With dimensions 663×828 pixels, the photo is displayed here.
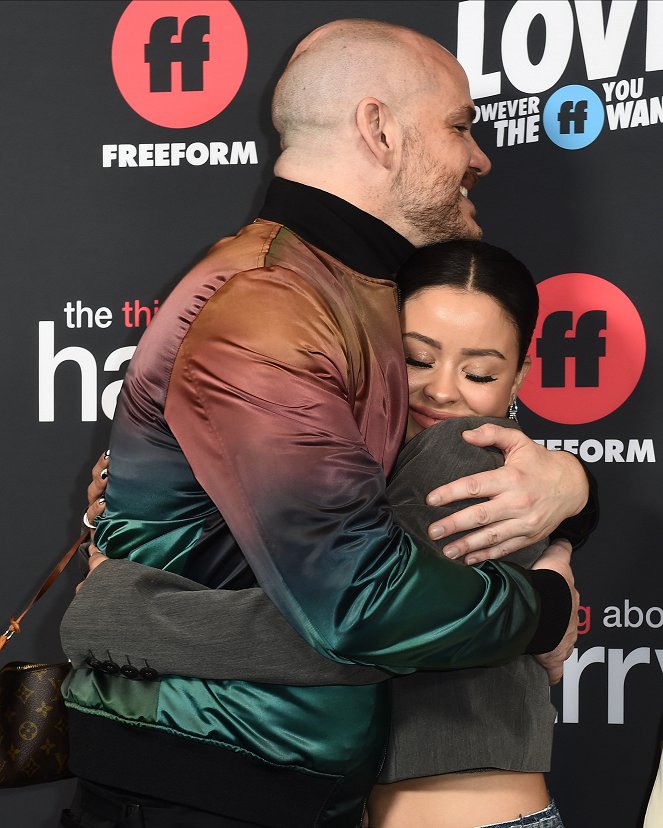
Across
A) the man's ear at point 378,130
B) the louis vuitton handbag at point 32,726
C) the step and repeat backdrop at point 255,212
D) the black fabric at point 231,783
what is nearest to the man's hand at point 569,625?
the black fabric at point 231,783

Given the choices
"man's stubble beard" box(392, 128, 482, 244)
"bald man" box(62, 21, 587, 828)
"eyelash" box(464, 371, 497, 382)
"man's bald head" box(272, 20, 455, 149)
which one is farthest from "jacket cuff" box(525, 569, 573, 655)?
"man's bald head" box(272, 20, 455, 149)

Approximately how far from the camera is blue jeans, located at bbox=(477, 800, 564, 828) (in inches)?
58.6

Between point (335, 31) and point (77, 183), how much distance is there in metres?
1.14

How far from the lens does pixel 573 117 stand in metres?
2.54

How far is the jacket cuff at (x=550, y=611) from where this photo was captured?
1.42 m

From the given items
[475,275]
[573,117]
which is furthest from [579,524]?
[573,117]

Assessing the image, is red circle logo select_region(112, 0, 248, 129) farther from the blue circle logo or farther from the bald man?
the bald man

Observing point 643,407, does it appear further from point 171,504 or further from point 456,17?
point 171,504

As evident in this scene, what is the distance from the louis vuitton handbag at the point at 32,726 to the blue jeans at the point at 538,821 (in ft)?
2.48

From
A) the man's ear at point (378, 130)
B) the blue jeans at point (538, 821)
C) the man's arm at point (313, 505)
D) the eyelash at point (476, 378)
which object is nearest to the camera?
the man's arm at point (313, 505)

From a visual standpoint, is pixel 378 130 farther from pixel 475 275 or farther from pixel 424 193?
pixel 475 275

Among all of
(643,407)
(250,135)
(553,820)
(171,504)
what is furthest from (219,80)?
(553,820)

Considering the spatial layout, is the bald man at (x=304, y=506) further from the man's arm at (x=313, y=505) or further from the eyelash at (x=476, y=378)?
the eyelash at (x=476, y=378)

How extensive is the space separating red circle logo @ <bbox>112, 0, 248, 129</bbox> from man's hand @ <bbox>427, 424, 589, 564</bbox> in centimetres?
149
